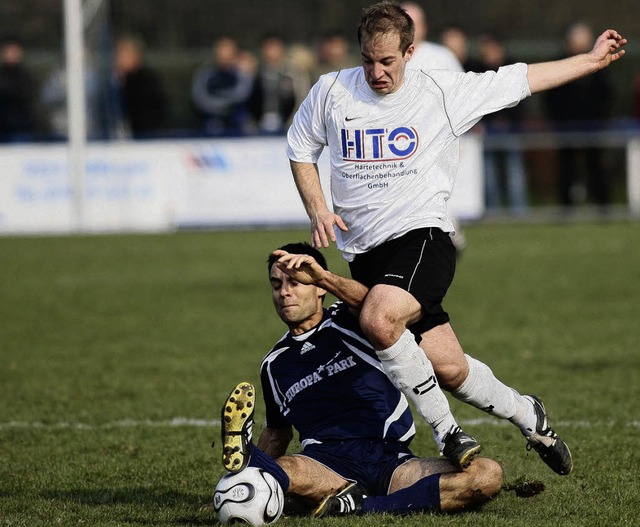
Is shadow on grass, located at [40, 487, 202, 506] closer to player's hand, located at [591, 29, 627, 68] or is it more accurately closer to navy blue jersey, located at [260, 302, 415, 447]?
navy blue jersey, located at [260, 302, 415, 447]

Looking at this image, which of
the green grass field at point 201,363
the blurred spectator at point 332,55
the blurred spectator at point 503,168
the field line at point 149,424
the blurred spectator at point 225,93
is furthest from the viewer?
the blurred spectator at point 225,93

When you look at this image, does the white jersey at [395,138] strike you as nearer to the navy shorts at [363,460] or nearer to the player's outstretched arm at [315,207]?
the player's outstretched arm at [315,207]

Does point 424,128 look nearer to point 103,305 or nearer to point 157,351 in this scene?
point 157,351

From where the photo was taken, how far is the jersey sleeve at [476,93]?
6102 millimetres

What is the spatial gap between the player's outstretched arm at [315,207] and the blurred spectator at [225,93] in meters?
15.8

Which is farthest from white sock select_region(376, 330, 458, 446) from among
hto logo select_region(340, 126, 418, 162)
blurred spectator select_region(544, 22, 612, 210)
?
blurred spectator select_region(544, 22, 612, 210)

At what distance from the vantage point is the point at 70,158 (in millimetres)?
19688

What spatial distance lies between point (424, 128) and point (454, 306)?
7.30m

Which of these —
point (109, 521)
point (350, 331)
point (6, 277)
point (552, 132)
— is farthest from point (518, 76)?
point (552, 132)

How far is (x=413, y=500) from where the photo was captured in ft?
18.7

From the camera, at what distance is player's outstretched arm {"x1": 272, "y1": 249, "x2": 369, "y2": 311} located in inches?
229

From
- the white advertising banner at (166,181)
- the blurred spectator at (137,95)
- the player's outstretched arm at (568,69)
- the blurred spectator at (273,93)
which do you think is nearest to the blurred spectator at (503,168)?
the white advertising banner at (166,181)

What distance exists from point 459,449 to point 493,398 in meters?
0.62

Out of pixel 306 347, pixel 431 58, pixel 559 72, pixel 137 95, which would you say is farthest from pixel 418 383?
pixel 137 95
